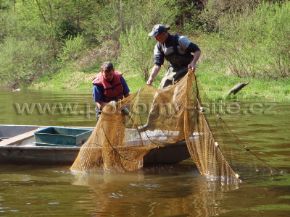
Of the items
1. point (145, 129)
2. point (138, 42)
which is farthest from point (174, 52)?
point (138, 42)

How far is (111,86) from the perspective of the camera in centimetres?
1086

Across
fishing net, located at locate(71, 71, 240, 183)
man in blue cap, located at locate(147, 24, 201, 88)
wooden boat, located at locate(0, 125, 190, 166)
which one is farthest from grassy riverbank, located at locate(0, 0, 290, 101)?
fishing net, located at locate(71, 71, 240, 183)

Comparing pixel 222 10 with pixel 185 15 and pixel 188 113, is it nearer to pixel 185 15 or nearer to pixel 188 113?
pixel 185 15

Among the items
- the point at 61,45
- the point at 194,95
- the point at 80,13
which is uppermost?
the point at 80,13

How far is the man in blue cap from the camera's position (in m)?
9.80

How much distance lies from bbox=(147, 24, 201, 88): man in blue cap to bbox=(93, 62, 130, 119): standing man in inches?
37.4

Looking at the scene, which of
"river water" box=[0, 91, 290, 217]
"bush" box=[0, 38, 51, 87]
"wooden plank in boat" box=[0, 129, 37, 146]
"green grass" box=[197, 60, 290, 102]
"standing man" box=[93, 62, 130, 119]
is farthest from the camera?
"bush" box=[0, 38, 51, 87]

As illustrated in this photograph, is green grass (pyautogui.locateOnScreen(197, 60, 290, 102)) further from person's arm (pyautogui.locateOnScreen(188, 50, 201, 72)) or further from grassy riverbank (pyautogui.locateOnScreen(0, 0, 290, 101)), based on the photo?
person's arm (pyautogui.locateOnScreen(188, 50, 201, 72))

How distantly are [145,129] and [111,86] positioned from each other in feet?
4.85

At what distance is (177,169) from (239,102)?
46.6 ft

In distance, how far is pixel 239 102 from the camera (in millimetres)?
23797

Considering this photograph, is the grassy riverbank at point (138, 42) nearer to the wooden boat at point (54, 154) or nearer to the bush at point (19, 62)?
the bush at point (19, 62)

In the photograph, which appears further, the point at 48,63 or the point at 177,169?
the point at 48,63

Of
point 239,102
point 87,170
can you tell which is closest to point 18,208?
point 87,170
